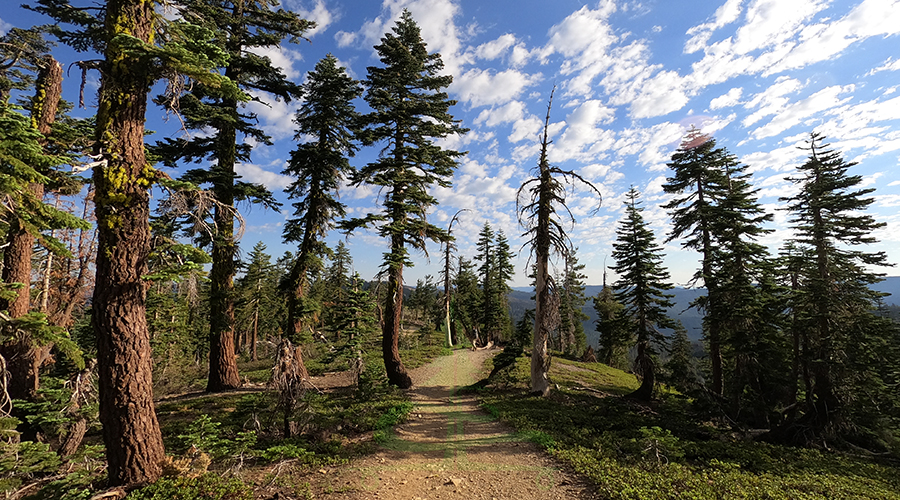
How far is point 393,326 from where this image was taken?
49.2 feet

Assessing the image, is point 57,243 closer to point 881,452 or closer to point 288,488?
point 288,488

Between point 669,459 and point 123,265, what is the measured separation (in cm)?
1327

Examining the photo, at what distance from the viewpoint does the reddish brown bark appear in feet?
17.4

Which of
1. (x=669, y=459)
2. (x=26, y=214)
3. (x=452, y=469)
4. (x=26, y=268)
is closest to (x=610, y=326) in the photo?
(x=669, y=459)

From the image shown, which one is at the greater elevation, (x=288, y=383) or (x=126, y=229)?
(x=126, y=229)

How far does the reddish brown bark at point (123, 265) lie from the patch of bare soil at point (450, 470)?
266cm

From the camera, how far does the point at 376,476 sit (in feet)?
24.7

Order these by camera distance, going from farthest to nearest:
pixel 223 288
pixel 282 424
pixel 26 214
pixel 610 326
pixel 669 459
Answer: pixel 610 326 < pixel 223 288 < pixel 282 424 < pixel 669 459 < pixel 26 214

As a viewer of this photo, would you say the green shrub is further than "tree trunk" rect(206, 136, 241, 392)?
No

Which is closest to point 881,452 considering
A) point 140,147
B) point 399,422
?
point 399,422

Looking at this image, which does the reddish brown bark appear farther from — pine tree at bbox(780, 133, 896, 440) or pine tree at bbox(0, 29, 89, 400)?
pine tree at bbox(780, 133, 896, 440)

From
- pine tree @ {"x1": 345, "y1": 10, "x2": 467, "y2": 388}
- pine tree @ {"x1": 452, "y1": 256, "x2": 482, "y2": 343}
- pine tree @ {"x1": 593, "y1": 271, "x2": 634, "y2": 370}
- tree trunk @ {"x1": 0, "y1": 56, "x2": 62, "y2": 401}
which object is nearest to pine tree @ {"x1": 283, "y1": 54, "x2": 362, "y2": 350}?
pine tree @ {"x1": 345, "y1": 10, "x2": 467, "y2": 388}

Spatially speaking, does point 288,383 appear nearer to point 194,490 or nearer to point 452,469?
point 194,490

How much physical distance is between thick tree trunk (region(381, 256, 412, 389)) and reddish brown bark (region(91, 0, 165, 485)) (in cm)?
928
